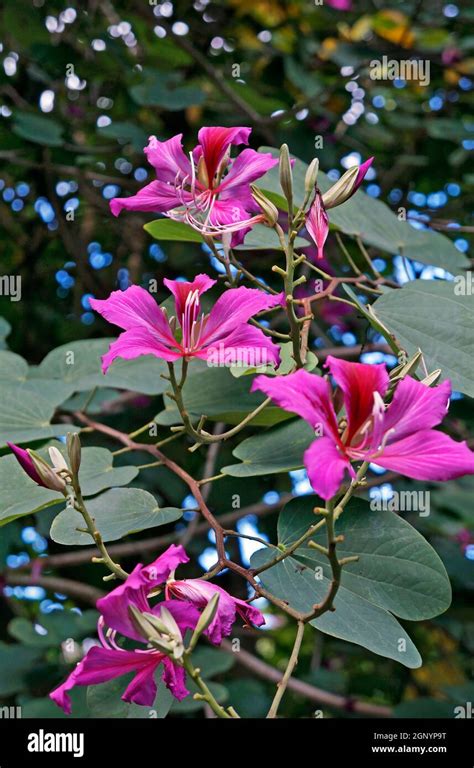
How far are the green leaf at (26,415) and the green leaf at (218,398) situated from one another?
14 centimetres

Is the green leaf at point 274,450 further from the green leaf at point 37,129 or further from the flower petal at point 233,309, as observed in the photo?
the green leaf at point 37,129

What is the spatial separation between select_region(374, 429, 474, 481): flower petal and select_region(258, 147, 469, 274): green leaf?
0.57m

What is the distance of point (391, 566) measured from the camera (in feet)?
2.76

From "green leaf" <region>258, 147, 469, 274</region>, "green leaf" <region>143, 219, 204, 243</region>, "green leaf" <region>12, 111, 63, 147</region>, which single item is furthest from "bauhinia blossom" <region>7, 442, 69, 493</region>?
"green leaf" <region>12, 111, 63, 147</region>

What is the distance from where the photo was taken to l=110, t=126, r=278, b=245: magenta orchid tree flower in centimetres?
94

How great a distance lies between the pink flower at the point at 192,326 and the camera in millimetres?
837

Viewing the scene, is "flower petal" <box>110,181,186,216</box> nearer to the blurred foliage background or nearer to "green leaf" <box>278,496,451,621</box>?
"green leaf" <box>278,496,451,621</box>

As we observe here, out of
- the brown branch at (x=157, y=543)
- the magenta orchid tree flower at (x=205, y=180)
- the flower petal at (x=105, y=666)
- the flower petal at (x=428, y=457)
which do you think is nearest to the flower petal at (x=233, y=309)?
the magenta orchid tree flower at (x=205, y=180)

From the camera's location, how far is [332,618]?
31.0 inches

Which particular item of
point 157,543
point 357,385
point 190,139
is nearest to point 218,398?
point 357,385

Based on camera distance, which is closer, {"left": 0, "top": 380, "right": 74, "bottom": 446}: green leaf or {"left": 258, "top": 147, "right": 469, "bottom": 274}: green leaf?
{"left": 0, "top": 380, "right": 74, "bottom": 446}: green leaf

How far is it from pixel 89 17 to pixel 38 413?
163cm

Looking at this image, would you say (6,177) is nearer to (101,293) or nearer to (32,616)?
(101,293)

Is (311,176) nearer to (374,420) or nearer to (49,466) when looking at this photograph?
(374,420)
